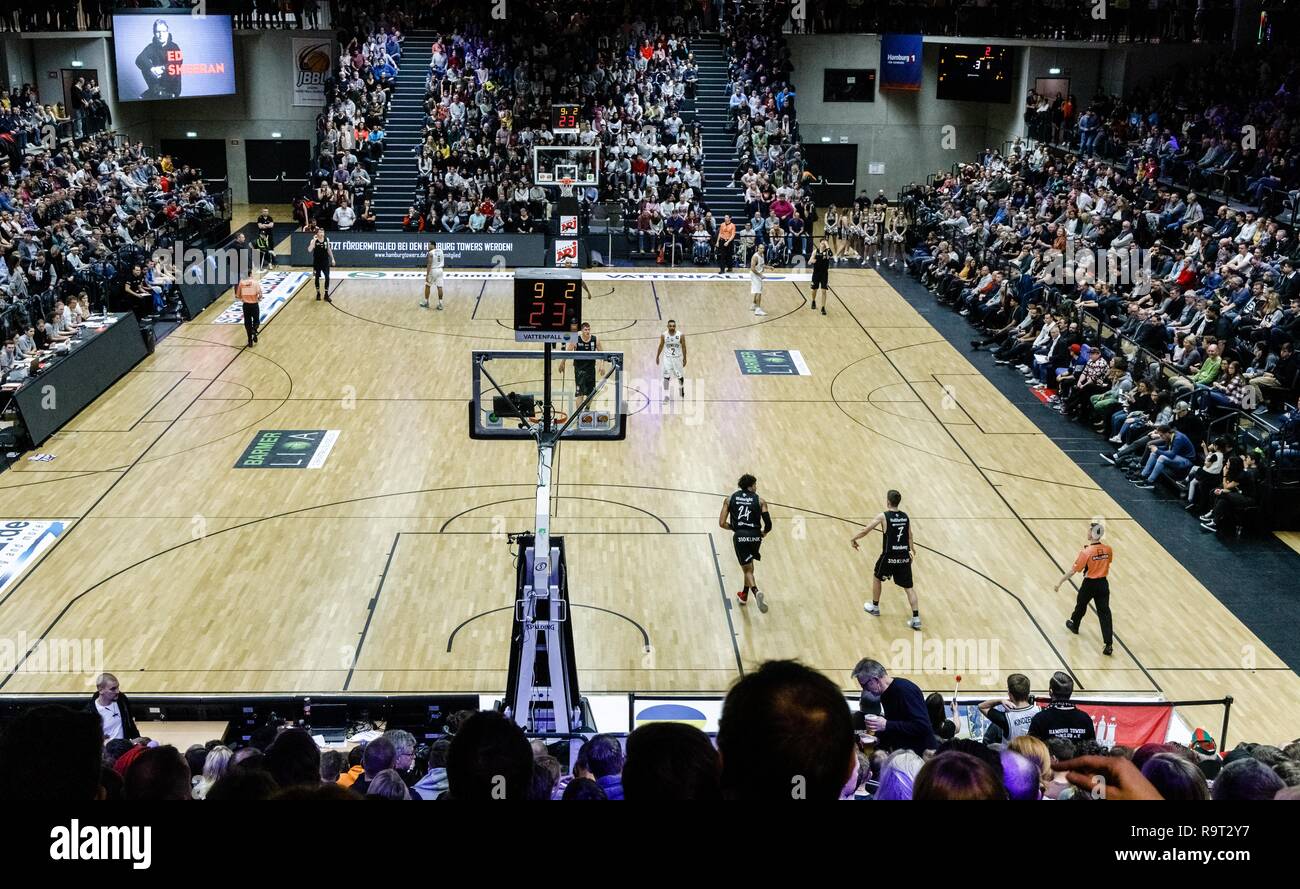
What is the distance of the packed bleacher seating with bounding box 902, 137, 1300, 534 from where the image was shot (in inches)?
723

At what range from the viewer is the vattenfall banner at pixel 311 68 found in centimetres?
4094

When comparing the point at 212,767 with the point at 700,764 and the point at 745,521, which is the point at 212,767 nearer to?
the point at 700,764

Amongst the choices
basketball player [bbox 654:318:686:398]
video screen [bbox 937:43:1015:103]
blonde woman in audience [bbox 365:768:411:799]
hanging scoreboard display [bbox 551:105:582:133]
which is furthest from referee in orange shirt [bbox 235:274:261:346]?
video screen [bbox 937:43:1015:103]

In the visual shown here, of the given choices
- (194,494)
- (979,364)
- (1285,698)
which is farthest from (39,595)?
(979,364)

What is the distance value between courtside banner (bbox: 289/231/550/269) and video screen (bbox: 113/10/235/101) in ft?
26.3

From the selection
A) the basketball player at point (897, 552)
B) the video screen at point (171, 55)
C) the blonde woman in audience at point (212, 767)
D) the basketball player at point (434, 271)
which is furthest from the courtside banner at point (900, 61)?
the blonde woman in audience at point (212, 767)

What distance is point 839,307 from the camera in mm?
29344

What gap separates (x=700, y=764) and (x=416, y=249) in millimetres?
31057

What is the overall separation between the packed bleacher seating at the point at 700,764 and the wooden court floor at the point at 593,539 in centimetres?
460

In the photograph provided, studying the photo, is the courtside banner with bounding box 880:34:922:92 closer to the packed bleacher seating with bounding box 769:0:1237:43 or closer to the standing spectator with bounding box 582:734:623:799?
the packed bleacher seating with bounding box 769:0:1237:43

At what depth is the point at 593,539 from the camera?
16.4 meters

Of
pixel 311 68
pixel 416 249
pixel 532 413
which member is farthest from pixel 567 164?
pixel 532 413

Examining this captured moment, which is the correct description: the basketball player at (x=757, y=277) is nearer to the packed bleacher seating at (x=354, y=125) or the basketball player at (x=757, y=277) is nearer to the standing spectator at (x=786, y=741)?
the packed bleacher seating at (x=354, y=125)

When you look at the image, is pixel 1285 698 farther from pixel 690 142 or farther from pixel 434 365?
pixel 690 142
